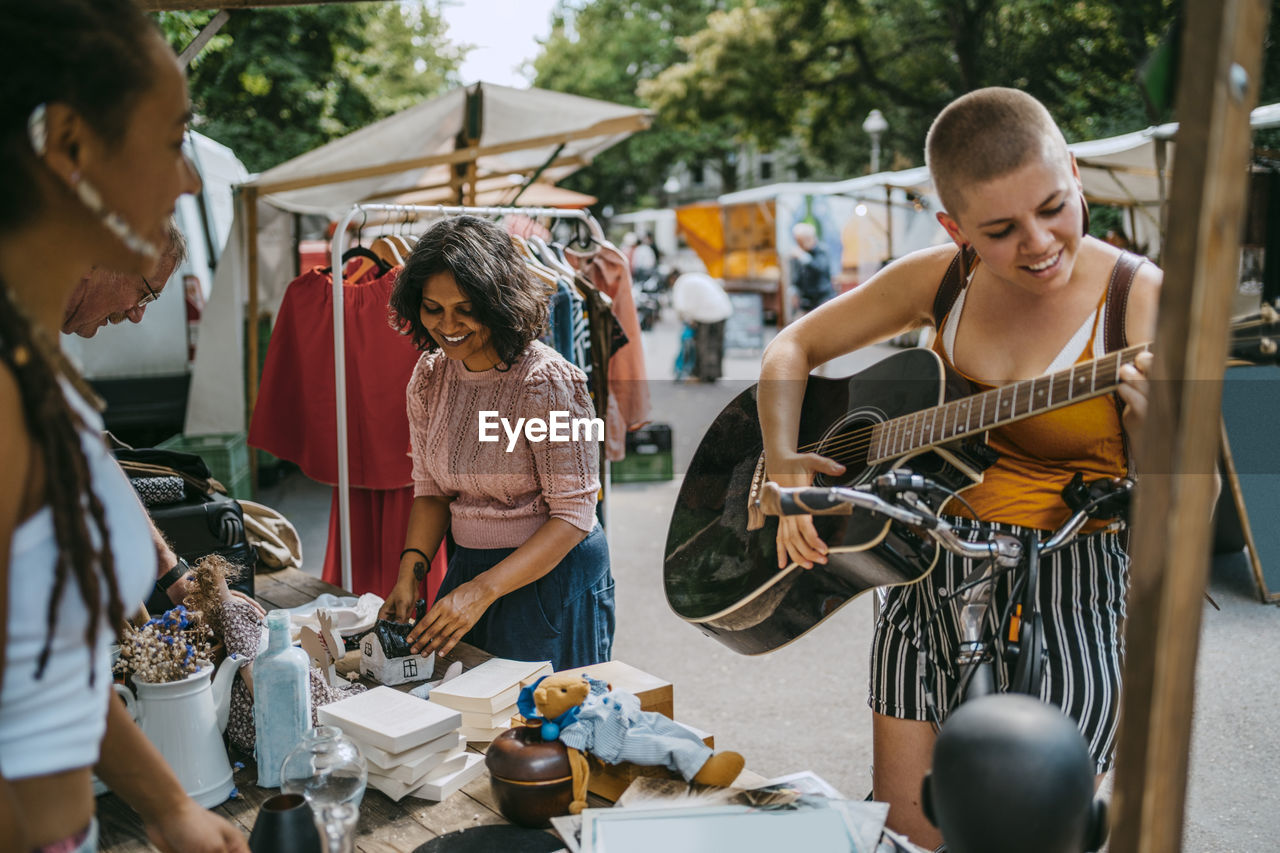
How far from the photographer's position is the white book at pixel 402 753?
1.70 m

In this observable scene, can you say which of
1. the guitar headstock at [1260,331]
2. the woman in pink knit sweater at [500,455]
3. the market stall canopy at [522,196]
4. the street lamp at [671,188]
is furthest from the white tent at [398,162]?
the street lamp at [671,188]

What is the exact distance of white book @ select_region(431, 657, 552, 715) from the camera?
77.4 inches

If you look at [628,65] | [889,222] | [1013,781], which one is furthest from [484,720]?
[628,65]

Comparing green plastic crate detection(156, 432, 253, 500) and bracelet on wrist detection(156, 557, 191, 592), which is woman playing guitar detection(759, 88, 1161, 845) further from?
green plastic crate detection(156, 432, 253, 500)

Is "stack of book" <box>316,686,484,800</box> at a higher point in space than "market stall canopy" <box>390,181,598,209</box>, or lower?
lower

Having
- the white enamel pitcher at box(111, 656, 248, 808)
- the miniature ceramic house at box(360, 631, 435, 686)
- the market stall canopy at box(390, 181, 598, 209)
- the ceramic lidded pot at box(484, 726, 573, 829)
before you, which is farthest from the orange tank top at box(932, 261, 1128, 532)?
the market stall canopy at box(390, 181, 598, 209)

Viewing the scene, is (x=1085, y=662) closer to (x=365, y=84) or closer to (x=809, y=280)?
(x=809, y=280)

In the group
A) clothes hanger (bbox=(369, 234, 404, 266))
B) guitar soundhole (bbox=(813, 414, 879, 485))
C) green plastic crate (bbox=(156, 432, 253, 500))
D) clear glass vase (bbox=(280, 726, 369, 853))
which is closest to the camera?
clear glass vase (bbox=(280, 726, 369, 853))

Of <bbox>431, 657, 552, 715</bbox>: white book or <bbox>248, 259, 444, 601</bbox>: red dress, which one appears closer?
<bbox>431, 657, 552, 715</bbox>: white book

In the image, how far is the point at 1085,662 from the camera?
74.4 inches

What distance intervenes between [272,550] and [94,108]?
8.91 ft

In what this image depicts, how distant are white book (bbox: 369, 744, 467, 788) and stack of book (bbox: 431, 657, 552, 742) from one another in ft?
0.51

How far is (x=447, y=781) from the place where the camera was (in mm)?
1723

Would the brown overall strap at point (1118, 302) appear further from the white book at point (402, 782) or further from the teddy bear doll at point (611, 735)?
the white book at point (402, 782)
